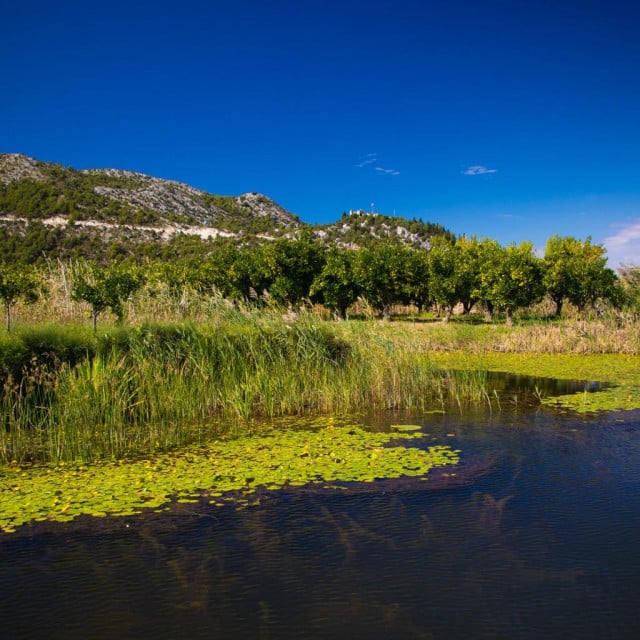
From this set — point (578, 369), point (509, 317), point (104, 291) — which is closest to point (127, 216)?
point (509, 317)

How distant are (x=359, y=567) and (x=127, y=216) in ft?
260

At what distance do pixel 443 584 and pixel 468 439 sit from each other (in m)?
4.65

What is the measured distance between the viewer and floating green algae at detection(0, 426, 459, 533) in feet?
21.8

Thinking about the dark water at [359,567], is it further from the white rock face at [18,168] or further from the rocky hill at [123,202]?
the white rock face at [18,168]

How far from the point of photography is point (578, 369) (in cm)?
1725

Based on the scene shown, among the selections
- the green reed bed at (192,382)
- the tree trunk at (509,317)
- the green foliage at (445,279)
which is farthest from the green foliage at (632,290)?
the green reed bed at (192,382)

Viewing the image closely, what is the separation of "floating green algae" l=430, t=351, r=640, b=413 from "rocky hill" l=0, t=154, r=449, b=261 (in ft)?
168

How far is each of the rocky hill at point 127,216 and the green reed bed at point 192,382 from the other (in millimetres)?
53230

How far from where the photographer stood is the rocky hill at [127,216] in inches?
2734

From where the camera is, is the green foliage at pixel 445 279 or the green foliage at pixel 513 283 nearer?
the green foliage at pixel 513 283

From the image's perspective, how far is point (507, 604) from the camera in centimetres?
478

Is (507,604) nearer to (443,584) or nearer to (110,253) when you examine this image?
(443,584)

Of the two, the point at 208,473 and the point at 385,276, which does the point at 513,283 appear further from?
the point at 208,473

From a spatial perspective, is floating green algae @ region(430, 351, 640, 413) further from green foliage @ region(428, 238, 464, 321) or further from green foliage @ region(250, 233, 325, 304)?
green foliage @ region(250, 233, 325, 304)
